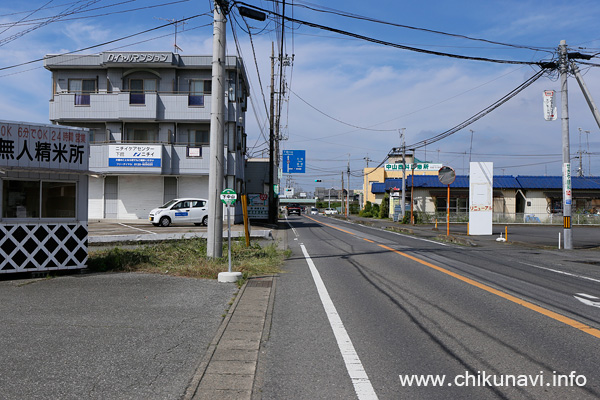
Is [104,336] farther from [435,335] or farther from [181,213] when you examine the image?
[181,213]

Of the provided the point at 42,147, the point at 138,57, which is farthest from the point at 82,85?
the point at 42,147

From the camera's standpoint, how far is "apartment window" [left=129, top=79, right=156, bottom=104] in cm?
3122

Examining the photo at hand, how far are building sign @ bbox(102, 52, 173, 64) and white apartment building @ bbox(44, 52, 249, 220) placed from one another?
6 centimetres

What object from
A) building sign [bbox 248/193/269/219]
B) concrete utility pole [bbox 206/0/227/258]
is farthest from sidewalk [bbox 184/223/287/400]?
building sign [bbox 248/193/269/219]

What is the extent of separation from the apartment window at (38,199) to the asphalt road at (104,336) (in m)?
1.52

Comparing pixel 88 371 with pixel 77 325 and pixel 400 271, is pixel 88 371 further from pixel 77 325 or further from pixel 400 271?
pixel 400 271

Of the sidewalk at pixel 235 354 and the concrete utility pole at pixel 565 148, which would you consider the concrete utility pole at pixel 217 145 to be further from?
the concrete utility pole at pixel 565 148

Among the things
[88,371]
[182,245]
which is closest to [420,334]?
[88,371]

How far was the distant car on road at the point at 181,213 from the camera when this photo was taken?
27.0 meters

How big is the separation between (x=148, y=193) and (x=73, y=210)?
876 inches

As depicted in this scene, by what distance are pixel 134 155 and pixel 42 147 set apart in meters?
21.3

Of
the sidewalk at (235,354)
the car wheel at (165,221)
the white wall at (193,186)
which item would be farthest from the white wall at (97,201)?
the sidewalk at (235,354)

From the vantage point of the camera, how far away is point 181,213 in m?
27.3

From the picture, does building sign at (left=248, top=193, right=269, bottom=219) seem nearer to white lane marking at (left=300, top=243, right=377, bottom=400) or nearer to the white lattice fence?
the white lattice fence
